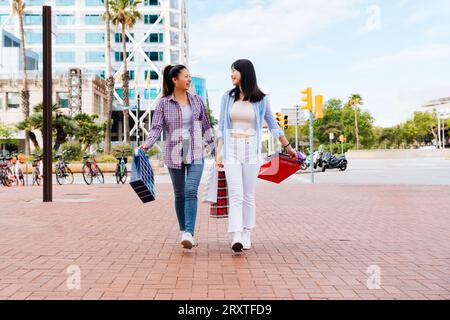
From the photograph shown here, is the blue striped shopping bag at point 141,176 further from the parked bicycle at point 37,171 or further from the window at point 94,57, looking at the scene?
the window at point 94,57

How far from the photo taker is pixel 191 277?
14.6ft

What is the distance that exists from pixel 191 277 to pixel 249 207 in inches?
53.2

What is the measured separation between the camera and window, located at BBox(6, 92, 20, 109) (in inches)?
2142

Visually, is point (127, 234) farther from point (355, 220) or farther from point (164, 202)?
point (164, 202)

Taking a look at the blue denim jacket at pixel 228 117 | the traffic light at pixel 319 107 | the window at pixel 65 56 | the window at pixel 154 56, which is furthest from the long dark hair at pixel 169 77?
the window at pixel 65 56

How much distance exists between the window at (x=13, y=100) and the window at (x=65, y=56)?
1792cm

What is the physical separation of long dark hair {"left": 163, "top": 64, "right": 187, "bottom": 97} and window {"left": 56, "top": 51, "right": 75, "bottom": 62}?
69403 mm

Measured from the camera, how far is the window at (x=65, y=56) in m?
71.1

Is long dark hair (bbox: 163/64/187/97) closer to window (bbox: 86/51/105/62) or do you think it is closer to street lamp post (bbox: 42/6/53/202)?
street lamp post (bbox: 42/6/53/202)

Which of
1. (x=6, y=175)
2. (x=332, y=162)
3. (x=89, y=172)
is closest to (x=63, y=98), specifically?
(x=332, y=162)

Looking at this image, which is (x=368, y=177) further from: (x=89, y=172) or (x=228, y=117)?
(x=228, y=117)

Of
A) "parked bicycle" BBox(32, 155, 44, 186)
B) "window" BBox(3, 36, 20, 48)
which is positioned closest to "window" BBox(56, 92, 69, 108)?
"window" BBox(3, 36, 20, 48)

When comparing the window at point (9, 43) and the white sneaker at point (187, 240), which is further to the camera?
the window at point (9, 43)

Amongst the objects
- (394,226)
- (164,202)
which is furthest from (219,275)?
(164,202)
